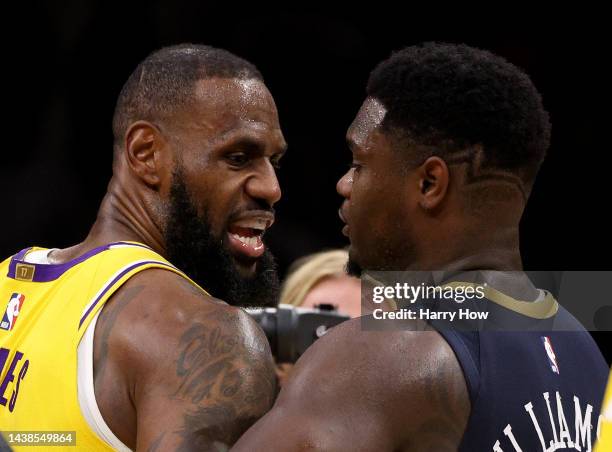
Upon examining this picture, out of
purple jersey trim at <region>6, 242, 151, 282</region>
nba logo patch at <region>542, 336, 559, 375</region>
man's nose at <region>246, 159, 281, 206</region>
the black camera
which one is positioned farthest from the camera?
the black camera

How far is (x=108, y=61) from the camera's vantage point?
19.0ft

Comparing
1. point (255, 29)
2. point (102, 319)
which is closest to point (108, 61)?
point (255, 29)

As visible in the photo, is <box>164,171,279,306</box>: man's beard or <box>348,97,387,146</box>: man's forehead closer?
<box>348,97,387,146</box>: man's forehead

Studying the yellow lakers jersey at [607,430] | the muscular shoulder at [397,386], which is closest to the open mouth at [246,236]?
the muscular shoulder at [397,386]

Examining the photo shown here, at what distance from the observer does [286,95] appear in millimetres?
6105

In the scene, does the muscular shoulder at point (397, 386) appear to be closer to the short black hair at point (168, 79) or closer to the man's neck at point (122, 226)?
the man's neck at point (122, 226)

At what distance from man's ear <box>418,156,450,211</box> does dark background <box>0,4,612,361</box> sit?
3.49 metres

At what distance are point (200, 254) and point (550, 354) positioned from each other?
1.06 metres

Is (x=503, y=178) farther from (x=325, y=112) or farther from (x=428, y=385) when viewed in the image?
(x=325, y=112)

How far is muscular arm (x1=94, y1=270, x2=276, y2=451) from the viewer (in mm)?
2154

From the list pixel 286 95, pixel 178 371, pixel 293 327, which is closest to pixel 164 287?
pixel 178 371

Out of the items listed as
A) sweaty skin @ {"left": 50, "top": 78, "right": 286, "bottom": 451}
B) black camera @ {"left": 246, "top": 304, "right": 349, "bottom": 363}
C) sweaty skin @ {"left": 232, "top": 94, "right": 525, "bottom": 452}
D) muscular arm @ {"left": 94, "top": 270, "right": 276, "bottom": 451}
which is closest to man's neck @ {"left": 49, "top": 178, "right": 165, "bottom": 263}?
sweaty skin @ {"left": 50, "top": 78, "right": 286, "bottom": 451}

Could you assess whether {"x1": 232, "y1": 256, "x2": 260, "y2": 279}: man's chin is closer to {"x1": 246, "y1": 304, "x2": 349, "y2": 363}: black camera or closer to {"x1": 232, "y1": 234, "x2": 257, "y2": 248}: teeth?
{"x1": 232, "y1": 234, "x2": 257, "y2": 248}: teeth

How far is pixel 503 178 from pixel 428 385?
1.68 feet
